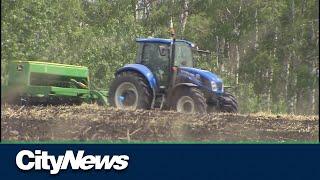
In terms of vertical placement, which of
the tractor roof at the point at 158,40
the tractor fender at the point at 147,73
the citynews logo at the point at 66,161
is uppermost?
the tractor roof at the point at 158,40

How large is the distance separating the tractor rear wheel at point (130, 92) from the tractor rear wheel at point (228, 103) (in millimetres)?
821

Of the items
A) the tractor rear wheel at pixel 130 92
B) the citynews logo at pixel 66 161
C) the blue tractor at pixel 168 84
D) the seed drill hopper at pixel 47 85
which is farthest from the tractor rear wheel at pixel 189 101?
the citynews logo at pixel 66 161

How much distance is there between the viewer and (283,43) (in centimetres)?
605

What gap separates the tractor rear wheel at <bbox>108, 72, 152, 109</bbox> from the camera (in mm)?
7252

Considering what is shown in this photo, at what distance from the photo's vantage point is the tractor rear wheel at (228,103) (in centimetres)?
708

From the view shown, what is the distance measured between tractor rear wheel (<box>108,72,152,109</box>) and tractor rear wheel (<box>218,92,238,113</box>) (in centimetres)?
82

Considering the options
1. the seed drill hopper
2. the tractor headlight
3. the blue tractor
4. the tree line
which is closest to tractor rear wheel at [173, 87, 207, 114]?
the blue tractor

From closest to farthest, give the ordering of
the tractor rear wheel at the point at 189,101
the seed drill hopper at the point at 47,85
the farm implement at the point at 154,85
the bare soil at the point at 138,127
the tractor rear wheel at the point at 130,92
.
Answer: the bare soil at the point at 138,127 < the seed drill hopper at the point at 47,85 < the farm implement at the point at 154,85 < the tractor rear wheel at the point at 189,101 < the tractor rear wheel at the point at 130,92

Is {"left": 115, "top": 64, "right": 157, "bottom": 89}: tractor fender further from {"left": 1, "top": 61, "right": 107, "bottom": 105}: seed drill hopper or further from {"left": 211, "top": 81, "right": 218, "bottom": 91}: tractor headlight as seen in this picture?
{"left": 211, "top": 81, "right": 218, "bottom": 91}: tractor headlight

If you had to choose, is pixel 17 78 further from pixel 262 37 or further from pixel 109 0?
pixel 262 37

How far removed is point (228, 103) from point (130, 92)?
46.4 inches

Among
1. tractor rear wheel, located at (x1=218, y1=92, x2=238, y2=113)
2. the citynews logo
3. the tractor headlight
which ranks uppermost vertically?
the tractor headlight

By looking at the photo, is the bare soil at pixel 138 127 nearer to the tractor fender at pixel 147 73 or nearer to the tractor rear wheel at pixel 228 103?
the tractor rear wheel at pixel 228 103

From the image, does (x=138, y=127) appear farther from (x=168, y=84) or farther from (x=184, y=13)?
(x=168, y=84)
